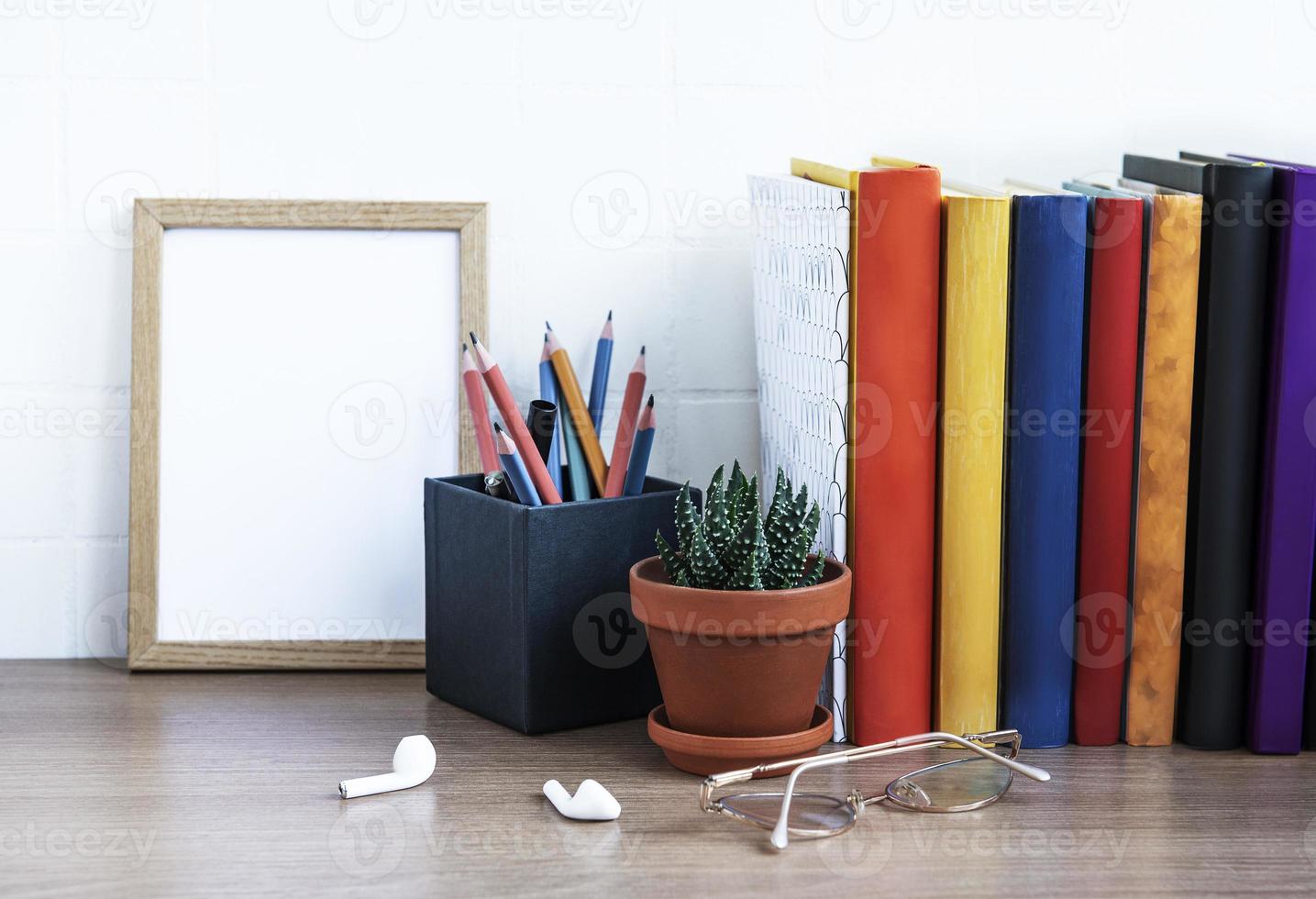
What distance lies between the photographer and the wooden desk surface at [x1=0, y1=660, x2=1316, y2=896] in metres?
0.52

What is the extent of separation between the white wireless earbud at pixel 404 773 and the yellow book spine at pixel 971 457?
0.28 metres

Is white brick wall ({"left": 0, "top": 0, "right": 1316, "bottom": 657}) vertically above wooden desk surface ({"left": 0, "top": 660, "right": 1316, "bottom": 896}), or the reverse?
white brick wall ({"left": 0, "top": 0, "right": 1316, "bottom": 657})

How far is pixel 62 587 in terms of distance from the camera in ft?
2.73

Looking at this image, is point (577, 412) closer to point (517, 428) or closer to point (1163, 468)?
point (517, 428)

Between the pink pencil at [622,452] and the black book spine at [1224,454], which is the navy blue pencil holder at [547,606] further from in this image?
the black book spine at [1224,454]

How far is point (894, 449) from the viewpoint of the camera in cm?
65

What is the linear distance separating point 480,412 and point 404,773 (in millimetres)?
223

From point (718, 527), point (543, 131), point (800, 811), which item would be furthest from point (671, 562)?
point (543, 131)

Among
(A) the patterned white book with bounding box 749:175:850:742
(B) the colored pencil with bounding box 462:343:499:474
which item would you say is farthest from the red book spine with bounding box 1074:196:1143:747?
(B) the colored pencil with bounding box 462:343:499:474

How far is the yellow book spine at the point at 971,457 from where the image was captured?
0.64m

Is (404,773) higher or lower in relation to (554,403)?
lower

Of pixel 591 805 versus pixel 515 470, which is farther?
pixel 515 470

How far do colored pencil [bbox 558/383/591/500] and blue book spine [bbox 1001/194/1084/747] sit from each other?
248 millimetres

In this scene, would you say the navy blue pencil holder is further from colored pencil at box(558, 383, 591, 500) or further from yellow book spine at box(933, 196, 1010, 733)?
yellow book spine at box(933, 196, 1010, 733)
